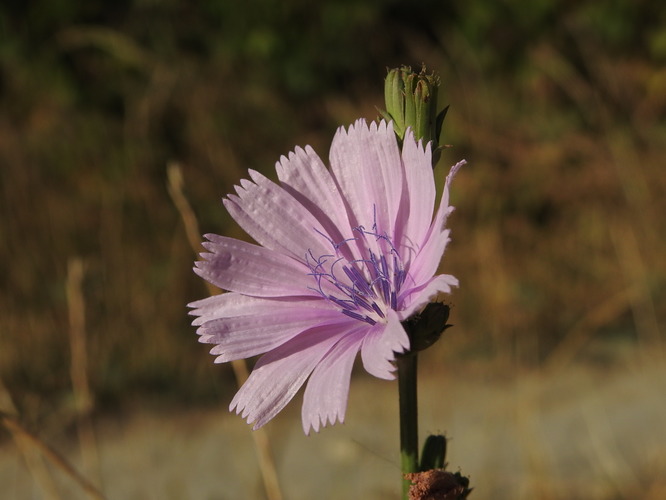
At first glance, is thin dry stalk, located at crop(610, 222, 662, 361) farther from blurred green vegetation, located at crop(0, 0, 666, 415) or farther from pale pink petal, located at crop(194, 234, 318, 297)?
pale pink petal, located at crop(194, 234, 318, 297)

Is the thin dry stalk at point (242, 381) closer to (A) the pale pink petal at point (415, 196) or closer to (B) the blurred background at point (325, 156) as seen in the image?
(A) the pale pink petal at point (415, 196)

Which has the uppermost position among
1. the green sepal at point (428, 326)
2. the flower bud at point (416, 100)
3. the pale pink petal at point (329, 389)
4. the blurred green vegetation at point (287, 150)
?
the blurred green vegetation at point (287, 150)

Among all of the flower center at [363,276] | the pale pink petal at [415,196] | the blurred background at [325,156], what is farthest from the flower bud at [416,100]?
the blurred background at [325,156]

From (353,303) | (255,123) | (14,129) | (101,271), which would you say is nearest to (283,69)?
(255,123)

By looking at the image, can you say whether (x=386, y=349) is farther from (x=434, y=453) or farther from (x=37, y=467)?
(x=37, y=467)

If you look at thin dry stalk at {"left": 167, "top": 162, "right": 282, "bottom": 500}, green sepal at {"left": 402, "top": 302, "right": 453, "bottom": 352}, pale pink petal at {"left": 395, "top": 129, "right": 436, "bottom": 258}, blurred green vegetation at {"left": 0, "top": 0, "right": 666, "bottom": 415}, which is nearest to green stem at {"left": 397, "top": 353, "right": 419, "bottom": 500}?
green sepal at {"left": 402, "top": 302, "right": 453, "bottom": 352}

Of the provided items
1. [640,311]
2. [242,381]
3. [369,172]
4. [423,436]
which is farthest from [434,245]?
[640,311]

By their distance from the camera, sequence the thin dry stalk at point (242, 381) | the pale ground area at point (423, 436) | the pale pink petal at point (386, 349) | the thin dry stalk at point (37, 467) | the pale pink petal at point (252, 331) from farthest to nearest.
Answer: the pale ground area at point (423, 436)
the thin dry stalk at point (37, 467)
the thin dry stalk at point (242, 381)
the pale pink petal at point (252, 331)
the pale pink petal at point (386, 349)

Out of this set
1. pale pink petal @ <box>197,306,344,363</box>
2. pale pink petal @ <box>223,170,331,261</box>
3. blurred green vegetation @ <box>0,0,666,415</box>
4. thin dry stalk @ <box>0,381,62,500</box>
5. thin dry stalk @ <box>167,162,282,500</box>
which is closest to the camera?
pale pink petal @ <box>197,306,344,363</box>
